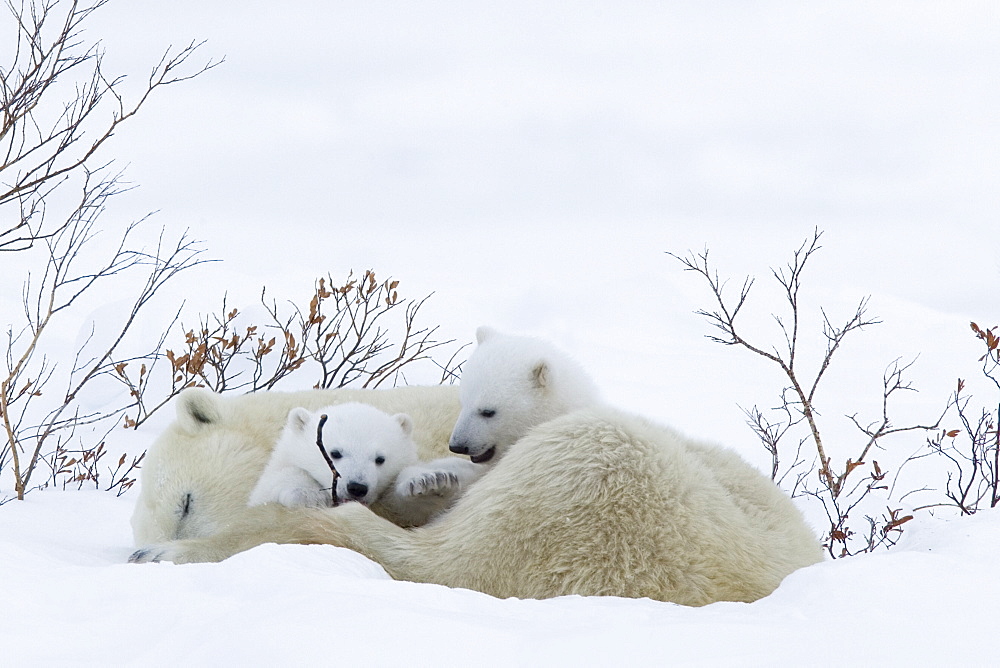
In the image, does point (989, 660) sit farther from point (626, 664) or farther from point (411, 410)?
point (411, 410)

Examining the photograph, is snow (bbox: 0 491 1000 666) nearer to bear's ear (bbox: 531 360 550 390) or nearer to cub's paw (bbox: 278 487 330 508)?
cub's paw (bbox: 278 487 330 508)

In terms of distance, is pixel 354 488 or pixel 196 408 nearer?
pixel 354 488

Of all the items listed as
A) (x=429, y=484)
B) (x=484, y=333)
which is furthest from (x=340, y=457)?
(x=484, y=333)

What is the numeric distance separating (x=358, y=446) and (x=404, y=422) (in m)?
0.28

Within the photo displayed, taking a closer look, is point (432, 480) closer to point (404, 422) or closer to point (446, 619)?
point (404, 422)

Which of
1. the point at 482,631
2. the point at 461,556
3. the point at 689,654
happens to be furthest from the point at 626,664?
the point at 461,556

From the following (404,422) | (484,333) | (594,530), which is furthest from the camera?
(484,333)

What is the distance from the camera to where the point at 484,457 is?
3.47 metres

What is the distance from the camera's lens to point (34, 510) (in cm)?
407

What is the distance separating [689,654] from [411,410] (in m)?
2.36

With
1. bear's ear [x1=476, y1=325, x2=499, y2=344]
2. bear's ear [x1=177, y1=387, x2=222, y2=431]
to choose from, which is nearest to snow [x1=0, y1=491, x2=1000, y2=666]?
bear's ear [x1=177, y1=387, x2=222, y2=431]

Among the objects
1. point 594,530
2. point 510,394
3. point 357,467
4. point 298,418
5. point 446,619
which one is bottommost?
point 446,619

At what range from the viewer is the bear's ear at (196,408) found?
132 inches

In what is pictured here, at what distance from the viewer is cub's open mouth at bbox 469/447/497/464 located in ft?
11.3
